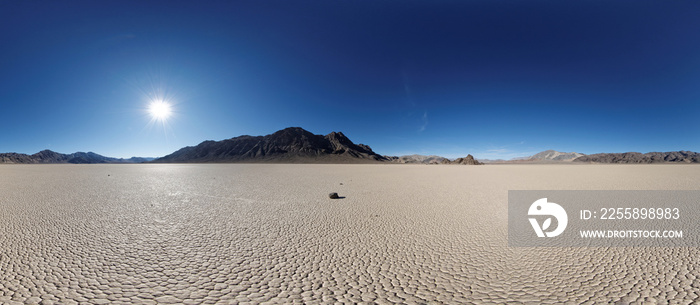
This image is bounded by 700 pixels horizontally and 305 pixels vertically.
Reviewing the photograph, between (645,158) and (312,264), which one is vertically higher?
(645,158)

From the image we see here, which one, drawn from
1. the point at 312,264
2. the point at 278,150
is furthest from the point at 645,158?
the point at 312,264

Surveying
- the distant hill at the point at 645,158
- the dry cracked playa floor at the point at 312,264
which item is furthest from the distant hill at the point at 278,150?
the distant hill at the point at 645,158

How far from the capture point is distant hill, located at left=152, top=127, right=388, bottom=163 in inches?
5118

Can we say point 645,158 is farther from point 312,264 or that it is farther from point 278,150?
point 312,264

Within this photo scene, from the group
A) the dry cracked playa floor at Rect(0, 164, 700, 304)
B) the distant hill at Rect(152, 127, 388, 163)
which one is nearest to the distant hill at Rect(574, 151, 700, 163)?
the distant hill at Rect(152, 127, 388, 163)

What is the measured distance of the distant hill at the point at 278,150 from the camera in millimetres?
130000

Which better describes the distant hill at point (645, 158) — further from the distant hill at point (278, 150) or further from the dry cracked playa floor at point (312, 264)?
the dry cracked playa floor at point (312, 264)

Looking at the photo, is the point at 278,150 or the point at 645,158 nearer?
the point at 278,150

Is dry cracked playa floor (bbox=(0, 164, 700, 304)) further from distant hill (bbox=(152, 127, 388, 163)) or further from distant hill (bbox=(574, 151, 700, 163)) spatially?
distant hill (bbox=(574, 151, 700, 163))

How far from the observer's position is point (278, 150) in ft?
450

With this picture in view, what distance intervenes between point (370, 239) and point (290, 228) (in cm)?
184

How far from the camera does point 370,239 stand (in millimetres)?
5000

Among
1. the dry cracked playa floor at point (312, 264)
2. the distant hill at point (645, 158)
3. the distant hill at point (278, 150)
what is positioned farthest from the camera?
the distant hill at point (645, 158)

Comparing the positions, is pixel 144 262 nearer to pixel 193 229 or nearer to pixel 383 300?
pixel 193 229
